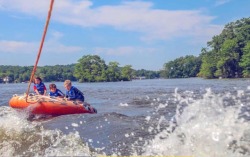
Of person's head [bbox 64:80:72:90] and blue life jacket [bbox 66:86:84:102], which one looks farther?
blue life jacket [bbox 66:86:84:102]

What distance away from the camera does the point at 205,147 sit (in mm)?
6094

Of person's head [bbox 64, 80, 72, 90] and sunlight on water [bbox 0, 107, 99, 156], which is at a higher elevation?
person's head [bbox 64, 80, 72, 90]

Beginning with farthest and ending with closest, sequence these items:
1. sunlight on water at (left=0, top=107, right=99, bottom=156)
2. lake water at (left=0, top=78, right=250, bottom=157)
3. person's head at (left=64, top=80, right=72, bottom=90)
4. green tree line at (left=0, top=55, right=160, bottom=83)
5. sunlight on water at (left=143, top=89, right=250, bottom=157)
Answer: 1. green tree line at (left=0, top=55, right=160, bottom=83)
2. person's head at (left=64, top=80, right=72, bottom=90)
3. sunlight on water at (left=0, top=107, right=99, bottom=156)
4. lake water at (left=0, top=78, right=250, bottom=157)
5. sunlight on water at (left=143, top=89, right=250, bottom=157)

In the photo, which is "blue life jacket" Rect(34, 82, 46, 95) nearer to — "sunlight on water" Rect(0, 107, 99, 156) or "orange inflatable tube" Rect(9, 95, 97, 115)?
"orange inflatable tube" Rect(9, 95, 97, 115)

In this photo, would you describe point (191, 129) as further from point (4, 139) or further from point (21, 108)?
point (21, 108)

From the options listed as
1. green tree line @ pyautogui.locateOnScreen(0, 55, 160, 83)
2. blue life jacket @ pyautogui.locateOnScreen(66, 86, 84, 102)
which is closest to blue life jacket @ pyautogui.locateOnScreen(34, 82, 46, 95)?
blue life jacket @ pyautogui.locateOnScreen(66, 86, 84, 102)

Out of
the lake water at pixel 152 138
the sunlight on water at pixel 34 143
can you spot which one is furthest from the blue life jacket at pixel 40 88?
the sunlight on water at pixel 34 143

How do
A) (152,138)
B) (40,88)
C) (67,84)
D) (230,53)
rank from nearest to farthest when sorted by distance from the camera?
1. (152,138)
2. (67,84)
3. (40,88)
4. (230,53)

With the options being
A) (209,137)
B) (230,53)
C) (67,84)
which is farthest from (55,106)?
(230,53)

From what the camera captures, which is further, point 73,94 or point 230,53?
point 230,53

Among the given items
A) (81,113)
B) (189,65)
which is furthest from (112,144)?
(189,65)

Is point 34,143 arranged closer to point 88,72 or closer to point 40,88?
point 40,88

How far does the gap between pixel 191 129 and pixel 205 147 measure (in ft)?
2.66

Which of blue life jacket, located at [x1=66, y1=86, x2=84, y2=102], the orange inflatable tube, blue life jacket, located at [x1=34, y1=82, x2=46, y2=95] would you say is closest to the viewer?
the orange inflatable tube
